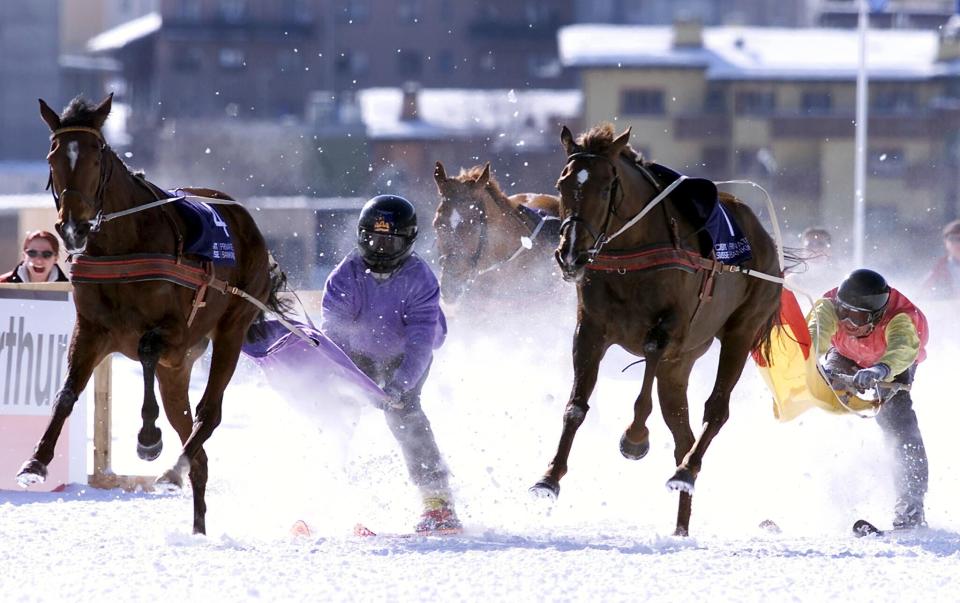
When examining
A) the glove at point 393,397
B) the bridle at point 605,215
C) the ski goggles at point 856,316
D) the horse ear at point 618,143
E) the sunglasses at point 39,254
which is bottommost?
the glove at point 393,397

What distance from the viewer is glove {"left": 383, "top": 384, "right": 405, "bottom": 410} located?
7.18m

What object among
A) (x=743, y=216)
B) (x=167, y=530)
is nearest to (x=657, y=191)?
(x=743, y=216)

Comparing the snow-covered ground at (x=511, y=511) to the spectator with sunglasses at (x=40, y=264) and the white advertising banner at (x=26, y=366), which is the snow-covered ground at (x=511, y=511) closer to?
the white advertising banner at (x=26, y=366)

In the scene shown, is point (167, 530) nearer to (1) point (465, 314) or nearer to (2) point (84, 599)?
(2) point (84, 599)

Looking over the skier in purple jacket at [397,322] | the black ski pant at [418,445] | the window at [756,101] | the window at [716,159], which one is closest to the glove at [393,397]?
the skier in purple jacket at [397,322]

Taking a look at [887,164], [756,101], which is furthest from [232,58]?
[887,164]

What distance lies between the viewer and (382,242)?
24.3ft

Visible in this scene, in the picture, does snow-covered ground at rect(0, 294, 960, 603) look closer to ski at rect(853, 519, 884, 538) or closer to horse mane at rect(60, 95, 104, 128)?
ski at rect(853, 519, 884, 538)

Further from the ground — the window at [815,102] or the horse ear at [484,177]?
the window at [815,102]

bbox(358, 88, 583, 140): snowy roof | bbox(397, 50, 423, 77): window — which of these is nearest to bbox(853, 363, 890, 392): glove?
bbox(358, 88, 583, 140): snowy roof

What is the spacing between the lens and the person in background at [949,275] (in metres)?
12.8

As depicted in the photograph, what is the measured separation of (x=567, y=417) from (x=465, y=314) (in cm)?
399

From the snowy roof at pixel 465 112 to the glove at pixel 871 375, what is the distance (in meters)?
41.5

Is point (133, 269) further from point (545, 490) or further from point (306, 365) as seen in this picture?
point (545, 490)
